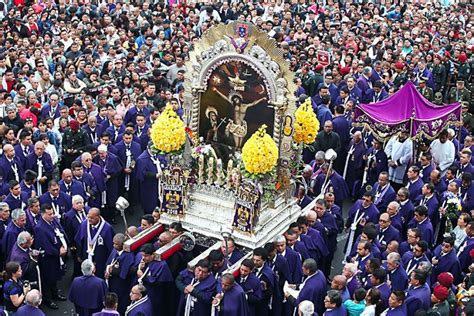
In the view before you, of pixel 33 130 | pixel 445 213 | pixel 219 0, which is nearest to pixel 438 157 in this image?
pixel 445 213

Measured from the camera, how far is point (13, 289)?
10289 millimetres

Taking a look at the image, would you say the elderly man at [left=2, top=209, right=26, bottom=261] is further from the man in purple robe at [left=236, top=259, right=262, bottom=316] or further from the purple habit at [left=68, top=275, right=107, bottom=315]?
the man in purple robe at [left=236, top=259, right=262, bottom=316]

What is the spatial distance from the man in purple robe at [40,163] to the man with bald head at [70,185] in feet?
3.17

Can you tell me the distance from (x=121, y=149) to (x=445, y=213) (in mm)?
6857

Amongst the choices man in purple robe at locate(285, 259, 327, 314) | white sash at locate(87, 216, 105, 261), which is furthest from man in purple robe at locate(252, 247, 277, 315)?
white sash at locate(87, 216, 105, 261)

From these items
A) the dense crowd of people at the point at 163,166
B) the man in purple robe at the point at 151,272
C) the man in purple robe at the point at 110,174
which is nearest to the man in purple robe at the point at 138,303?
the dense crowd of people at the point at 163,166

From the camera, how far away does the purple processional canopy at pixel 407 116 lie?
15734mm

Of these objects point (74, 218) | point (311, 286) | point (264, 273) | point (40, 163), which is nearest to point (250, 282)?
point (264, 273)

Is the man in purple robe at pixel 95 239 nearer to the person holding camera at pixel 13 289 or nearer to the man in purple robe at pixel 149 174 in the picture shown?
the person holding camera at pixel 13 289

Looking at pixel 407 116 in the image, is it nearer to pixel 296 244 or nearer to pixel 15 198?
pixel 296 244

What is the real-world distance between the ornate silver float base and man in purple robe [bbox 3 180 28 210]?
2.58 metres

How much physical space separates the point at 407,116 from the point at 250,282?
6936 millimetres

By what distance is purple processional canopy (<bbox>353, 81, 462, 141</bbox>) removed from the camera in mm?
15734

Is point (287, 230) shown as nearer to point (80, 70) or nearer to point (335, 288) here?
point (335, 288)
